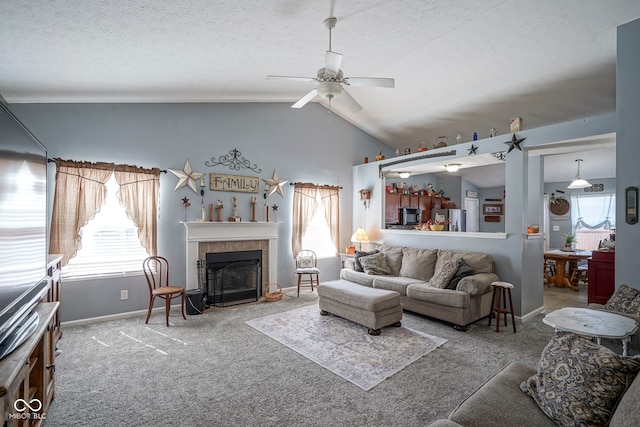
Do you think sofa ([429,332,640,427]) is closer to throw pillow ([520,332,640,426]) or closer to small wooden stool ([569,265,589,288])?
throw pillow ([520,332,640,426])

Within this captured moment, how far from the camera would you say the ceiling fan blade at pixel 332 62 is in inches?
102

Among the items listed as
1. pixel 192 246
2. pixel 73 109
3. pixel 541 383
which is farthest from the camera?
pixel 192 246

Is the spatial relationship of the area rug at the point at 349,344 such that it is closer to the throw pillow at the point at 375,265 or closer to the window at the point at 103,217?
the throw pillow at the point at 375,265

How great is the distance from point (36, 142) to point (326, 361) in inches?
115

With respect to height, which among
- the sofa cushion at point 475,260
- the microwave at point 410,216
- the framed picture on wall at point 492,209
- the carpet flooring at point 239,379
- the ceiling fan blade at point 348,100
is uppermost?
the ceiling fan blade at point 348,100

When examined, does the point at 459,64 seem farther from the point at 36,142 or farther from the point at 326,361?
the point at 36,142

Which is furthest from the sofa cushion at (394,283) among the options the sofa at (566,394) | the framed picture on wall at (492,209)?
the framed picture on wall at (492,209)

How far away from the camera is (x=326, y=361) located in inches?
117

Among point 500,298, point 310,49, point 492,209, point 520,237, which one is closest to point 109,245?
point 310,49

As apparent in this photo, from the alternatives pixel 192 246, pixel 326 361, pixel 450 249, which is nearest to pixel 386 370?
pixel 326 361

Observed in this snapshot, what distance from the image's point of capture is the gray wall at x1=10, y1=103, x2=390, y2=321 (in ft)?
12.9

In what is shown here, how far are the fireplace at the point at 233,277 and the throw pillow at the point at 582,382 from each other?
422 centimetres

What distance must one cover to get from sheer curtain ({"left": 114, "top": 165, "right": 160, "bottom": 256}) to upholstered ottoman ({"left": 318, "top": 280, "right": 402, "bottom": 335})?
99.0 inches

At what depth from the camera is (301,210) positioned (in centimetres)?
589
